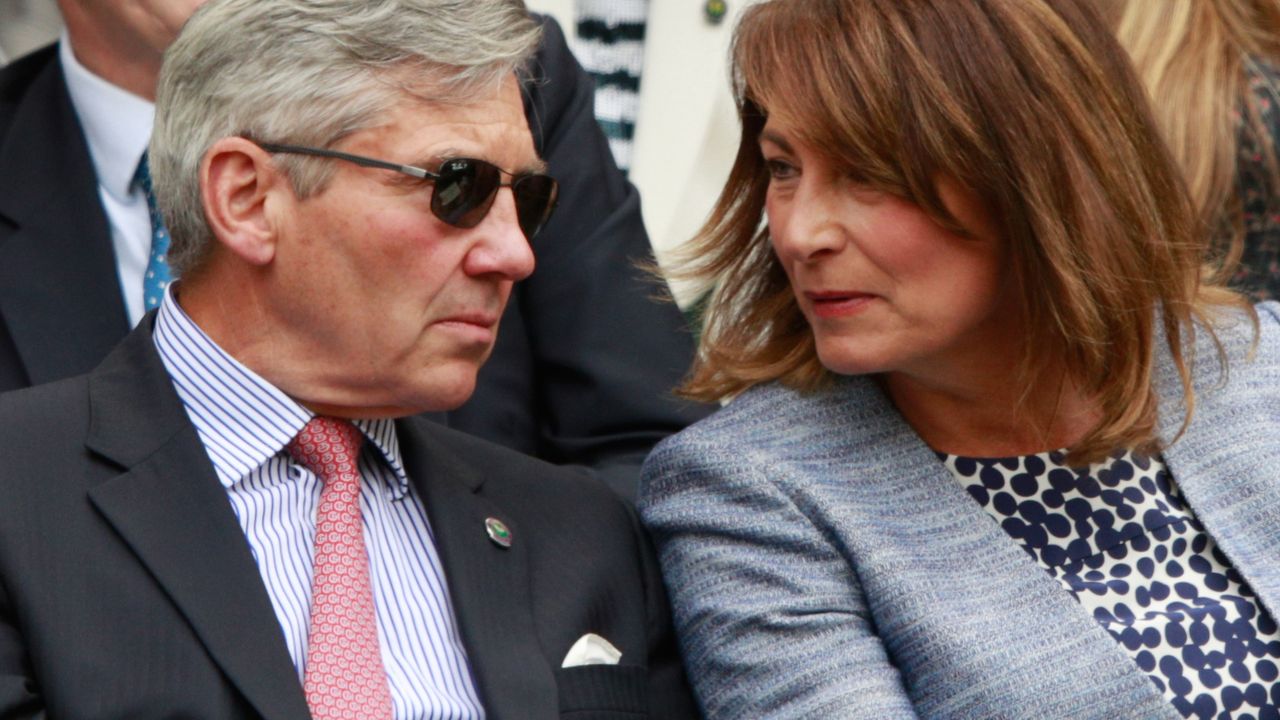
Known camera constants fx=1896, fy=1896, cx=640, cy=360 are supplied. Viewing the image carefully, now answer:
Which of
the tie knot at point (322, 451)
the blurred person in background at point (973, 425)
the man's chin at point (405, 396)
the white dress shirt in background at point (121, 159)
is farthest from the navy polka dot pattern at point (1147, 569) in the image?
the white dress shirt in background at point (121, 159)

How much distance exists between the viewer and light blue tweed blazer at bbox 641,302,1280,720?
2.96m

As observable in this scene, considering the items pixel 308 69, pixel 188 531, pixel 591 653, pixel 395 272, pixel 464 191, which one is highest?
pixel 308 69

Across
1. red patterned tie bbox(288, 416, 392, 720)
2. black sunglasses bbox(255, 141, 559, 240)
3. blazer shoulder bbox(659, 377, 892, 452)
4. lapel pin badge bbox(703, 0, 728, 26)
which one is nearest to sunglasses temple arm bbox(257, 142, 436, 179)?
black sunglasses bbox(255, 141, 559, 240)

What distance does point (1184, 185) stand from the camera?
3.30 meters

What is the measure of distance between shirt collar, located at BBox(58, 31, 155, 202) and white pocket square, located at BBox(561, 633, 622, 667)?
A: 136cm

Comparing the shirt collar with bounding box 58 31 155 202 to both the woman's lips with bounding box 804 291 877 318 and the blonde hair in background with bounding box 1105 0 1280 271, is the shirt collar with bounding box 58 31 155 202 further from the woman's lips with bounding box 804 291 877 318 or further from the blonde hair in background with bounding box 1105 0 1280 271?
the blonde hair in background with bounding box 1105 0 1280 271

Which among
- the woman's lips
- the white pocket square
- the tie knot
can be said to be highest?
the woman's lips

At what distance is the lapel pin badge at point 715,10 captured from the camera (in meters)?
5.40

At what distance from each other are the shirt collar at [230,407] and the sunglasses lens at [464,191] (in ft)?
1.24

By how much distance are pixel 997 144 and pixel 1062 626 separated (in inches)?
30.5

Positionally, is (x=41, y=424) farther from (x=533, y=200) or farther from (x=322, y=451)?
(x=533, y=200)

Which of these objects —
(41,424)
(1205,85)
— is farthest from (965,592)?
(1205,85)

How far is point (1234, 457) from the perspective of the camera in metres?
3.26

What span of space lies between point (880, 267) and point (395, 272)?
2.57 feet
